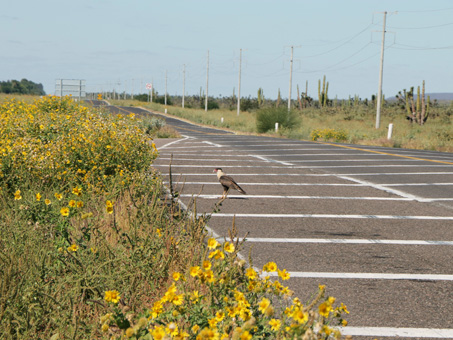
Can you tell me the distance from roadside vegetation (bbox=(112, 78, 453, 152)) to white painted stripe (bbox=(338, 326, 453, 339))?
81.7 ft

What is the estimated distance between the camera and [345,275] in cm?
612

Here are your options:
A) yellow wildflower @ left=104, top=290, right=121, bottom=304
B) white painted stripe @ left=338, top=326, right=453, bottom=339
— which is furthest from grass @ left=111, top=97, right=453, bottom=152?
yellow wildflower @ left=104, top=290, right=121, bottom=304

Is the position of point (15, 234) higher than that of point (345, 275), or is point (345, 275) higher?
point (15, 234)

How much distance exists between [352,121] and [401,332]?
6770 cm

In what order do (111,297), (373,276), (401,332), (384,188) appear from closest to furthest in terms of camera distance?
(111,297)
(401,332)
(373,276)
(384,188)

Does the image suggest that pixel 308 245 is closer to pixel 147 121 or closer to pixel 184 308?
pixel 184 308

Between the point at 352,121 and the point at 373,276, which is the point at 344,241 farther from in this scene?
the point at 352,121

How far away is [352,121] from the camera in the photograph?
7038cm

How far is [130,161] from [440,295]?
624 centimetres

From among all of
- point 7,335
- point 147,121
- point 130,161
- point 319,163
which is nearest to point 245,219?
point 130,161

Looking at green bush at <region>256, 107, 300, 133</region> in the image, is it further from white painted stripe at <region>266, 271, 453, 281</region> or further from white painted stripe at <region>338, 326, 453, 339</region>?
white painted stripe at <region>338, 326, 453, 339</region>

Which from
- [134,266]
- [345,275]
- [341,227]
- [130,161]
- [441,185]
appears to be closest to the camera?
[134,266]

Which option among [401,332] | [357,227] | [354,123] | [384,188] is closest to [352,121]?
[354,123]

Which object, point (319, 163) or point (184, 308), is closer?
point (184, 308)
